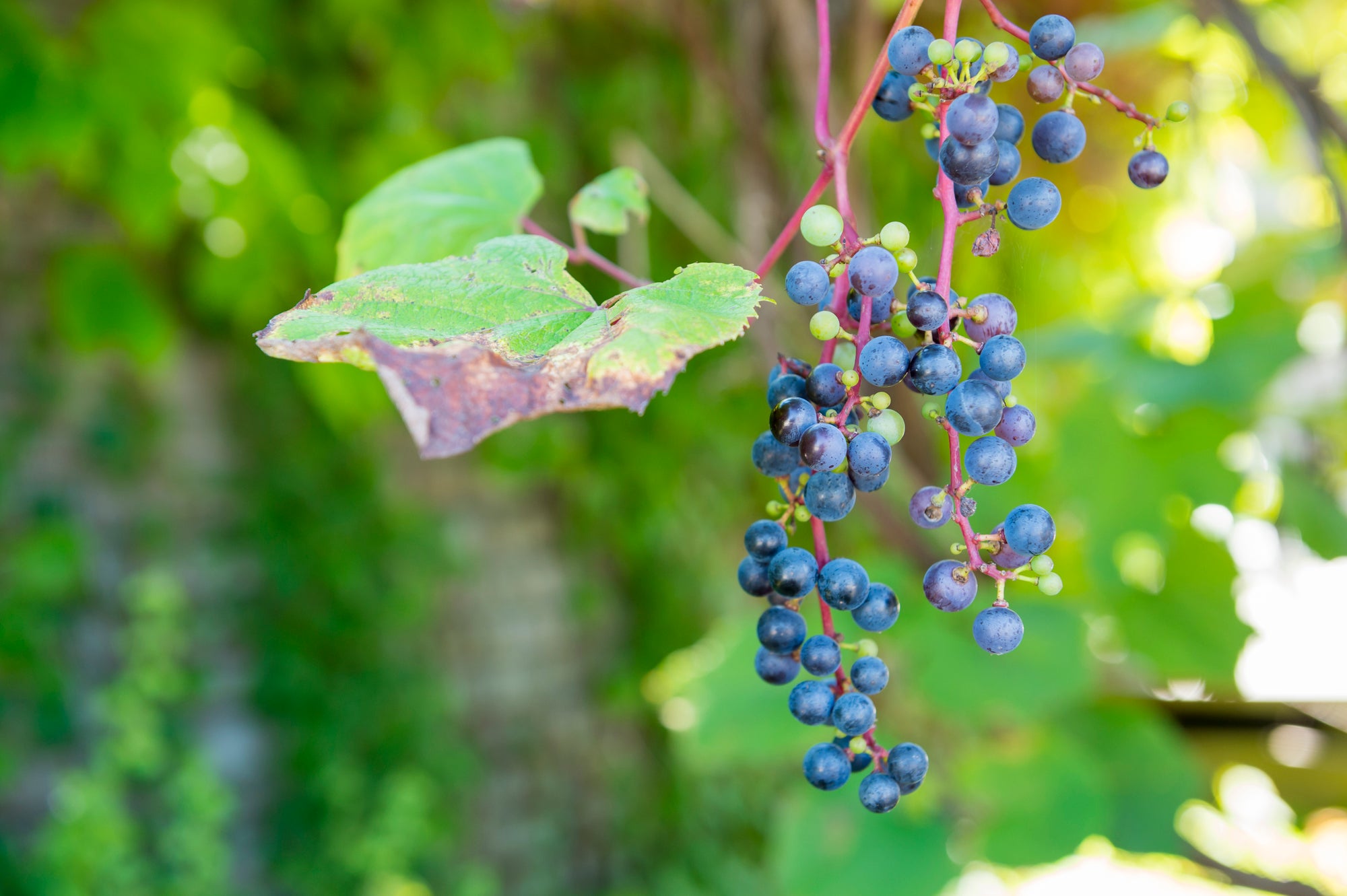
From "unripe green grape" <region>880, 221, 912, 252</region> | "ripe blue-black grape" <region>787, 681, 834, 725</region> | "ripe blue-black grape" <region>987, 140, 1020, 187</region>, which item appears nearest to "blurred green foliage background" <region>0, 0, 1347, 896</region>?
"ripe blue-black grape" <region>987, 140, 1020, 187</region>

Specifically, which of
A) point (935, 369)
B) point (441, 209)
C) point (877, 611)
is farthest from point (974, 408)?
point (441, 209)

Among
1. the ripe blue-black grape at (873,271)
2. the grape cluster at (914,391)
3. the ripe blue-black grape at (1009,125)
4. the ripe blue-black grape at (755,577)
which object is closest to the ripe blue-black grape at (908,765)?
the grape cluster at (914,391)

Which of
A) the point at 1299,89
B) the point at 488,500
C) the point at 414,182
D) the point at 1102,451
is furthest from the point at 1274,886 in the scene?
the point at 488,500

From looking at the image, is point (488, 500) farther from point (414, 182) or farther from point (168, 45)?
point (414, 182)

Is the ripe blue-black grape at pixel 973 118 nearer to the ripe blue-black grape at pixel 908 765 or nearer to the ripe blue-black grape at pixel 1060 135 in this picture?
the ripe blue-black grape at pixel 1060 135

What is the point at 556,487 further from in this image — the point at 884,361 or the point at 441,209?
the point at 884,361

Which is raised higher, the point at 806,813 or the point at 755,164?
the point at 755,164

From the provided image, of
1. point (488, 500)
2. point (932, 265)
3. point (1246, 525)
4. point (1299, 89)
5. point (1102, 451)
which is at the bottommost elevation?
point (488, 500)
